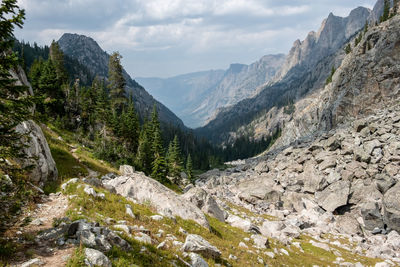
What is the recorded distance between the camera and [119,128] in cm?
5659

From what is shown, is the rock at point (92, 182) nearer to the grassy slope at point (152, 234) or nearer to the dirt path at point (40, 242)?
the grassy slope at point (152, 234)

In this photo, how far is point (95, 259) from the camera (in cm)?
793

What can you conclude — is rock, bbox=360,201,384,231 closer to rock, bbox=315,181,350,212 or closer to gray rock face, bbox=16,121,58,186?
rock, bbox=315,181,350,212

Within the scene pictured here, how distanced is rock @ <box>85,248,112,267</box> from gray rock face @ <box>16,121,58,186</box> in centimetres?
973

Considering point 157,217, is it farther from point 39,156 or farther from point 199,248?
point 39,156

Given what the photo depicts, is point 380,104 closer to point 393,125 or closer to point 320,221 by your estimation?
point 393,125

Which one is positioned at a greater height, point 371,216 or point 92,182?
point 92,182

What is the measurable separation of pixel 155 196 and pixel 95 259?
12.7 metres

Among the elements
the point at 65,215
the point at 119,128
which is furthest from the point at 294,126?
the point at 65,215

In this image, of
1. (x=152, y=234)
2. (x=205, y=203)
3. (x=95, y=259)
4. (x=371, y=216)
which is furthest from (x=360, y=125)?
(x=95, y=259)

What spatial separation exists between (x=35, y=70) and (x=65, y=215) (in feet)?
197

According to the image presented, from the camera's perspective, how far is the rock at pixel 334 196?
43.6m

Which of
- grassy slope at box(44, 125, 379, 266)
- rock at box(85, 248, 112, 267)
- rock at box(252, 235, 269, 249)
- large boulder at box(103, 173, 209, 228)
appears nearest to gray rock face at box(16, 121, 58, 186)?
grassy slope at box(44, 125, 379, 266)

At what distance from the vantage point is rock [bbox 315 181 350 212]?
4356cm
